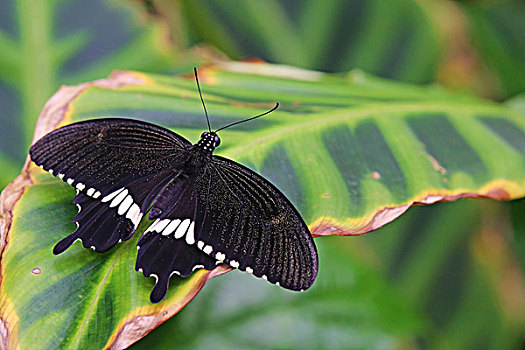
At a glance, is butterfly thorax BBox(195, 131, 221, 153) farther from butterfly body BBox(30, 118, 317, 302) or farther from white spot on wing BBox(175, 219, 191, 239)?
white spot on wing BBox(175, 219, 191, 239)

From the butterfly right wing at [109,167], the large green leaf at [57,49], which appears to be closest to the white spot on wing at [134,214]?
the butterfly right wing at [109,167]

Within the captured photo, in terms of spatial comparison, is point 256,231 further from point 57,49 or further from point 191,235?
point 57,49

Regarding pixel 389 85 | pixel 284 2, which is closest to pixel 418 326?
pixel 389 85

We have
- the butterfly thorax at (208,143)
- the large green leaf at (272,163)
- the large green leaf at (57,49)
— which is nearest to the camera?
the large green leaf at (272,163)

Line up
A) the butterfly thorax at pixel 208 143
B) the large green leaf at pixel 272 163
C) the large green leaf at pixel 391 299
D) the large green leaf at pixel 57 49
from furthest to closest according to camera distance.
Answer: the large green leaf at pixel 57 49
the large green leaf at pixel 391 299
the butterfly thorax at pixel 208 143
the large green leaf at pixel 272 163

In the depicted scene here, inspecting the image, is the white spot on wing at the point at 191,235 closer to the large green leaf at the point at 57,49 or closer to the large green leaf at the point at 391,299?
the large green leaf at the point at 391,299

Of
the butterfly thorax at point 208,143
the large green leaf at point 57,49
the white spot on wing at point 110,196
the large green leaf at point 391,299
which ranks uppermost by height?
the butterfly thorax at point 208,143

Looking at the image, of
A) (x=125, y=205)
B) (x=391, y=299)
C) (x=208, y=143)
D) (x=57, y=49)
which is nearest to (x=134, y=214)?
(x=125, y=205)

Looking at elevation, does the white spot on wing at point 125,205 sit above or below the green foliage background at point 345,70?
above
